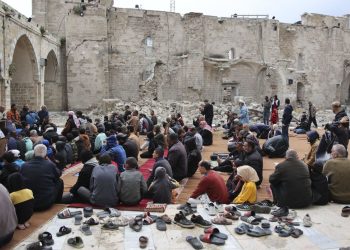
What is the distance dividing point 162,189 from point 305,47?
30705 mm

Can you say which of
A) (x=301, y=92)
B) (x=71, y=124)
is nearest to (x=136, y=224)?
(x=71, y=124)

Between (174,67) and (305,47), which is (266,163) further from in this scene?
(305,47)

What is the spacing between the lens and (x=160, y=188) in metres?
6.82

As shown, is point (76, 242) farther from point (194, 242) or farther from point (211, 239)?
point (211, 239)

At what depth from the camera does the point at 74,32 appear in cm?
2581

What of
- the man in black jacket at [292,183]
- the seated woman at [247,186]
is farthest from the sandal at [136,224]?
the man in black jacket at [292,183]

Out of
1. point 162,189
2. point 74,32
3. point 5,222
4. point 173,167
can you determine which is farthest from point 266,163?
point 74,32

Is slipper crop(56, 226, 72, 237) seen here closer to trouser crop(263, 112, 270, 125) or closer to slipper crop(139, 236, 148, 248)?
slipper crop(139, 236, 148, 248)

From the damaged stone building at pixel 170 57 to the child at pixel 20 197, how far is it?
51.9 feet

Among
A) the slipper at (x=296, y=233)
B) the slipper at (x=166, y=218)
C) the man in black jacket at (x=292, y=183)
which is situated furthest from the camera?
the man in black jacket at (x=292, y=183)

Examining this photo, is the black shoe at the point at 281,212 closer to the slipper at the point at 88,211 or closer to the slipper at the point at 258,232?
the slipper at the point at 258,232

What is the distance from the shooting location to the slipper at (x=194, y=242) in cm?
504

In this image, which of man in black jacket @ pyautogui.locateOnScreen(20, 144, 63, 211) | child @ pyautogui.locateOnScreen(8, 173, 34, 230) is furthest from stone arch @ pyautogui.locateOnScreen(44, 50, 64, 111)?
child @ pyautogui.locateOnScreen(8, 173, 34, 230)

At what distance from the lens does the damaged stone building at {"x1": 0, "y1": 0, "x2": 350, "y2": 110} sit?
2588 centimetres
